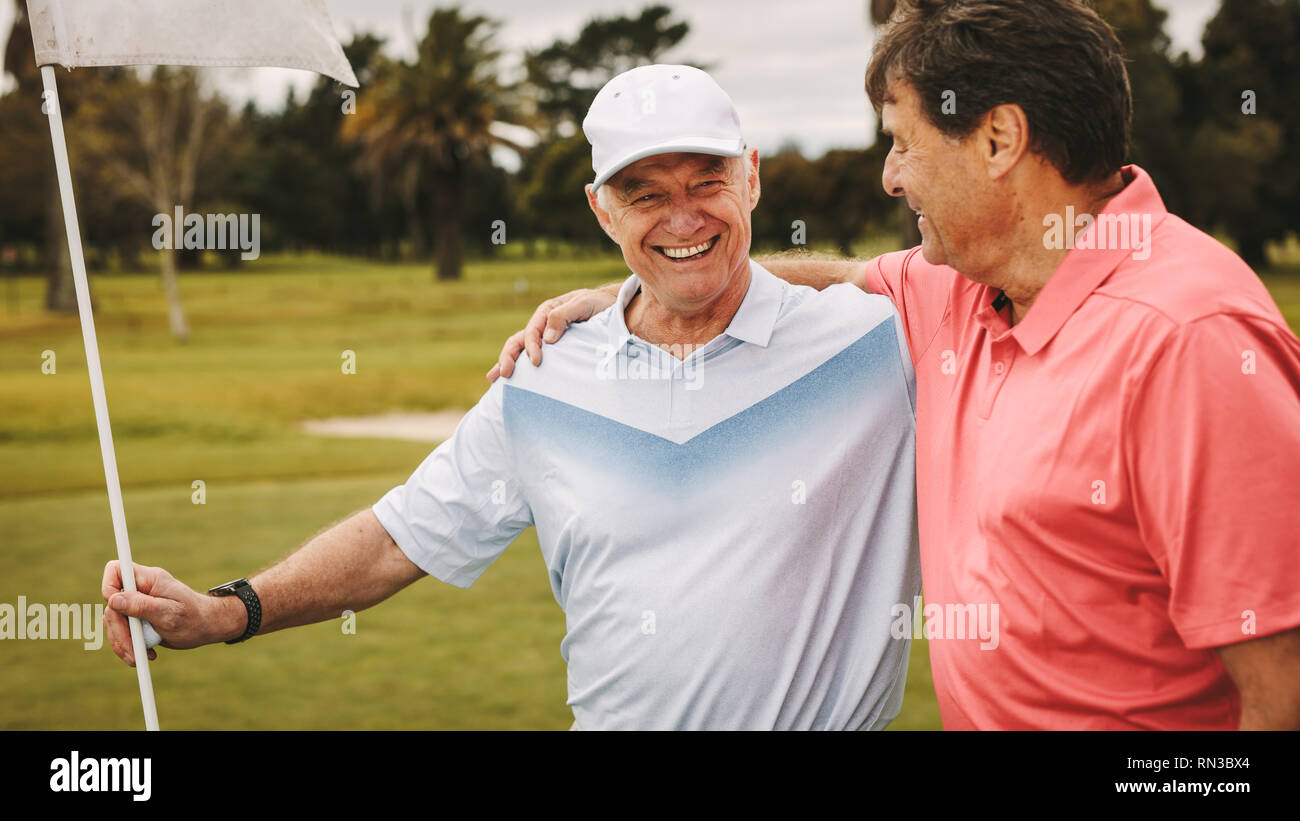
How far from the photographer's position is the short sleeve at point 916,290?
2354 millimetres

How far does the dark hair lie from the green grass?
3101 millimetres

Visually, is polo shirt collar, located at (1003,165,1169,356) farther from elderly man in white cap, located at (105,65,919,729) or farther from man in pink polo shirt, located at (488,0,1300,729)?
elderly man in white cap, located at (105,65,919,729)

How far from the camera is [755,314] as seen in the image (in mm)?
2414

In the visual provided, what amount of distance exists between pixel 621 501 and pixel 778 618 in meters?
0.38

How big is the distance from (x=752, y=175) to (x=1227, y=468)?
1276 millimetres

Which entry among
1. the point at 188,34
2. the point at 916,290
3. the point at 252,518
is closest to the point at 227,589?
the point at 188,34

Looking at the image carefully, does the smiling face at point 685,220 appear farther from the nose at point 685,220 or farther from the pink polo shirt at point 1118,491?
the pink polo shirt at point 1118,491

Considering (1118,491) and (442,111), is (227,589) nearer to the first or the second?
(1118,491)

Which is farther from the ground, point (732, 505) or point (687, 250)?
point (687, 250)

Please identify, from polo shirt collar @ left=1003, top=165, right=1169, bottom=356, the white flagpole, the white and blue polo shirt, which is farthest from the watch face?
polo shirt collar @ left=1003, top=165, right=1169, bottom=356

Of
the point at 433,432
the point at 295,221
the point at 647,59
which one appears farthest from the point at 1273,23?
the point at 295,221

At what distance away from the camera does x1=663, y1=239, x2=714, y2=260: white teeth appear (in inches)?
93.5

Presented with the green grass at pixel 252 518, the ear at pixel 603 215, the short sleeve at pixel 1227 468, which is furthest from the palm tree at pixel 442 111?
the short sleeve at pixel 1227 468
